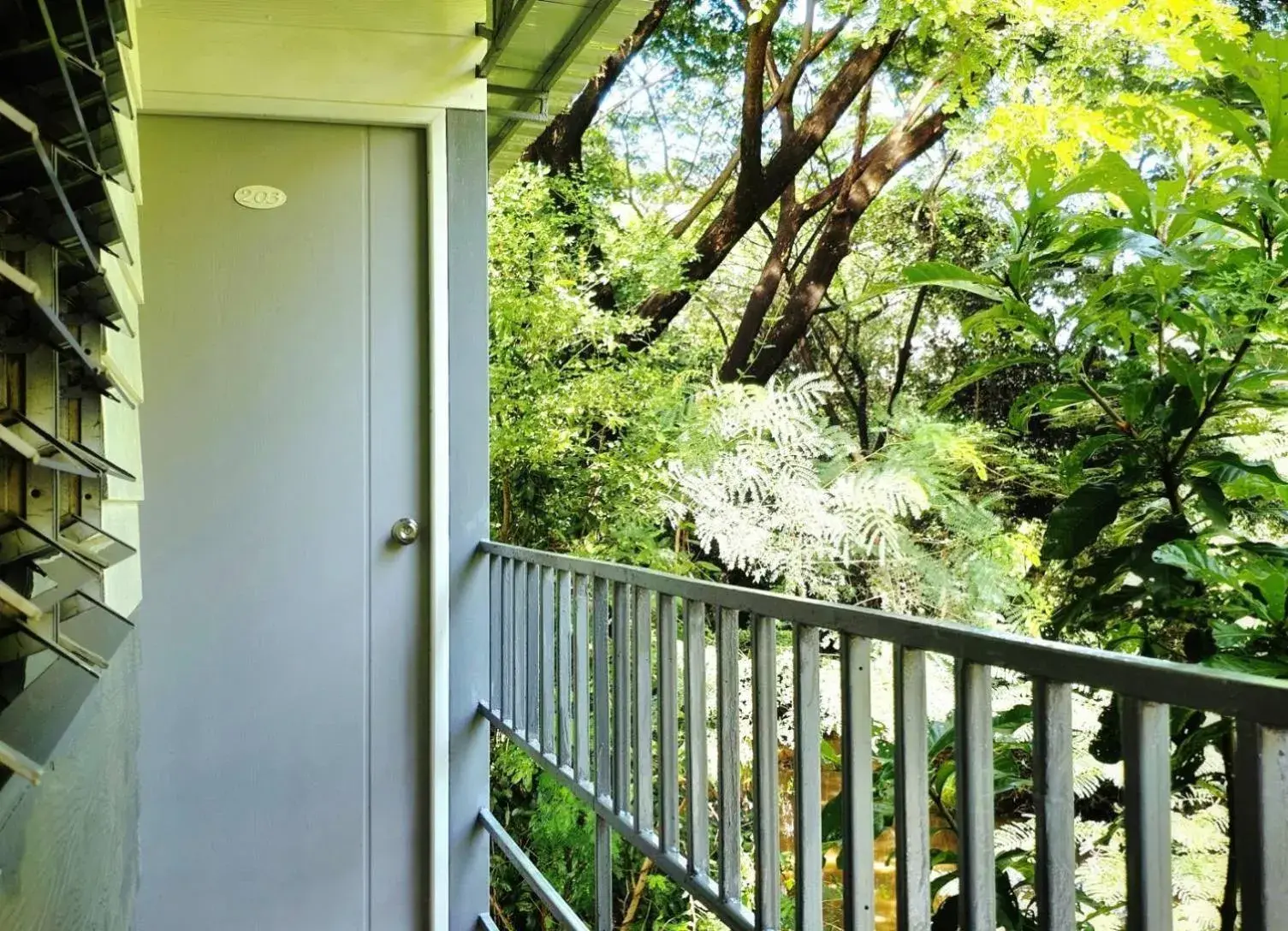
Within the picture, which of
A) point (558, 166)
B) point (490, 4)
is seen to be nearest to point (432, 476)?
point (490, 4)

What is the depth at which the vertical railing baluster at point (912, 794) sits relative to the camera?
94cm

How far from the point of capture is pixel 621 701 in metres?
1.62

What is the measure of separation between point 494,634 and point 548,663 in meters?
0.49

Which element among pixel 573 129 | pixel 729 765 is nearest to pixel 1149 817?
pixel 729 765

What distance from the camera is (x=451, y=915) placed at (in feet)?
8.34

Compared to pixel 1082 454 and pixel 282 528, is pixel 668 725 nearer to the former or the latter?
pixel 1082 454

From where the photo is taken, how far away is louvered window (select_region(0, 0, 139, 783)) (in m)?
0.79

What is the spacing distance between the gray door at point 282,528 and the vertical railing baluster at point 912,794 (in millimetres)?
1752

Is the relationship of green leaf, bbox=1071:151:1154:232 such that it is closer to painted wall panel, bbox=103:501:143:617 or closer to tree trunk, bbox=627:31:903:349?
painted wall panel, bbox=103:501:143:617

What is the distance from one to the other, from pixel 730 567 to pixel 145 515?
347cm

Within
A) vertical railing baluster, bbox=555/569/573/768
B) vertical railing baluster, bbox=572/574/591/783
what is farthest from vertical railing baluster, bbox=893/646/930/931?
vertical railing baluster, bbox=555/569/573/768

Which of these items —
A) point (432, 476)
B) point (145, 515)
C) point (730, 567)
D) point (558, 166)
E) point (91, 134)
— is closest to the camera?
point (91, 134)

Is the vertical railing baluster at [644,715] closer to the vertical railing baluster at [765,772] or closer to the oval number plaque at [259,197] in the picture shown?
the vertical railing baluster at [765,772]

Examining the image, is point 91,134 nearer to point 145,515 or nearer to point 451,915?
point 145,515
